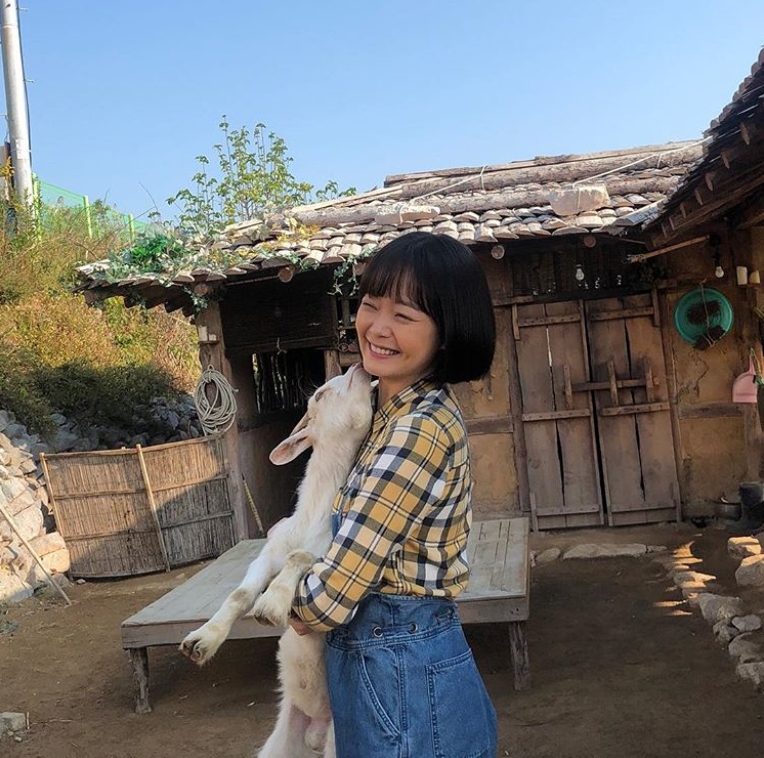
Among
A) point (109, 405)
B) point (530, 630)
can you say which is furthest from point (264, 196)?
point (530, 630)

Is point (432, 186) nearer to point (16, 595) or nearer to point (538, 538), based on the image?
point (538, 538)

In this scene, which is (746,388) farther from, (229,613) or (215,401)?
(229,613)

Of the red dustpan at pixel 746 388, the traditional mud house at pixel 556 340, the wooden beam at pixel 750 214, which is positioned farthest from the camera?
the traditional mud house at pixel 556 340

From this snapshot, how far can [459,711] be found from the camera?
143cm

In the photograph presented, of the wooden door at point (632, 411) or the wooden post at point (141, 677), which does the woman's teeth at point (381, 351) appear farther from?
the wooden door at point (632, 411)

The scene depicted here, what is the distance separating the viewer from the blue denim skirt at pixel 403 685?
139cm

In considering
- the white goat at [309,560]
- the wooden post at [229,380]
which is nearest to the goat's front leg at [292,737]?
the white goat at [309,560]

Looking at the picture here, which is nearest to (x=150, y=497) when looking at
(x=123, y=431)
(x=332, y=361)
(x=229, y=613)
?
(x=332, y=361)

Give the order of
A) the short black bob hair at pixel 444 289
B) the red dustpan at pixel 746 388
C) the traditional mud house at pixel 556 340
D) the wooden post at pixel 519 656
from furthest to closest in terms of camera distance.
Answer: the traditional mud house at pixel 556 340 < the red dustpan at pixel 746 388 < the wooden post at pixel 519 656 < the short black bob hair at pixel 444 289

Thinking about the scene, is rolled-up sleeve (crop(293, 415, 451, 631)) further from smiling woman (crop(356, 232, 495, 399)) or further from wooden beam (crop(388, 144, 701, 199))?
wooden beam (crop(388, 144, 701, 199))

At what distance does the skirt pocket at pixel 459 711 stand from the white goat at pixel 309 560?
11.3 inches

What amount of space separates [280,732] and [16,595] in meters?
6.44

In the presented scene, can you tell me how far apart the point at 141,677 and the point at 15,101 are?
13048 mm

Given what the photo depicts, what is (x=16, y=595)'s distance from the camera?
287 inches
